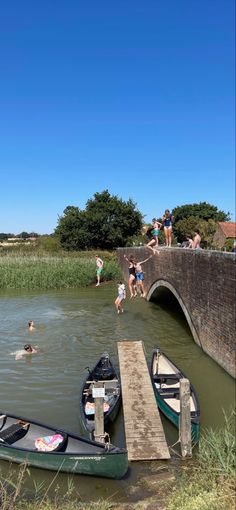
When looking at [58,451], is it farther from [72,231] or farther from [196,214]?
[196,214]

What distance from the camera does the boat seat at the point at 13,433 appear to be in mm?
8312

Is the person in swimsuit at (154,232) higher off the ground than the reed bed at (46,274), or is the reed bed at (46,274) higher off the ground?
the person in swimsuit at (154,232)

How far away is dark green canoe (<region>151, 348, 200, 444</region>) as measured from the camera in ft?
30.2

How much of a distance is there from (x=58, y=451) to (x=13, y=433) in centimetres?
112

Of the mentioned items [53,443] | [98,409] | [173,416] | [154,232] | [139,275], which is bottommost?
[173,416]

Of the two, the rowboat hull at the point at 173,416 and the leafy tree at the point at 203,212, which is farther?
the leafy tree at the point at 203,212

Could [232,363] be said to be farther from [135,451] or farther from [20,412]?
[20,412]

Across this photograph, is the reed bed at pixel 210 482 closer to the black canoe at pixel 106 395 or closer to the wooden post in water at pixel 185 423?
the wooden post in water at pixel 185 423

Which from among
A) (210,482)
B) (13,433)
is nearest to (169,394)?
(13,433)

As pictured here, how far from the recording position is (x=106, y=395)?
10539 millimetres

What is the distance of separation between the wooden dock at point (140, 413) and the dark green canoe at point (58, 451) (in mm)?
682

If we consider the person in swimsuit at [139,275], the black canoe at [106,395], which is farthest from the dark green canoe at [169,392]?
the person in swimsuit at [139,275]

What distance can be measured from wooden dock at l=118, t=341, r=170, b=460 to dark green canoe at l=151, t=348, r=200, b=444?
344 millimetres

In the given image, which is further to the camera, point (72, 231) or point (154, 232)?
point (72, 231)
